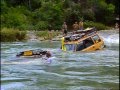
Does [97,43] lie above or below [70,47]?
above

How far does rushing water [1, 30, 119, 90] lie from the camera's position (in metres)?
16.0

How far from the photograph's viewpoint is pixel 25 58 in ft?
75.3

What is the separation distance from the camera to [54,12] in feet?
186

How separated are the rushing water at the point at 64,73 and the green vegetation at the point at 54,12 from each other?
2742 centimetres

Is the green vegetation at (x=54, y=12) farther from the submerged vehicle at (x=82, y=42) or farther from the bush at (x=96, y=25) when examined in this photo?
the submerged vehicle at (x=82, y=42)

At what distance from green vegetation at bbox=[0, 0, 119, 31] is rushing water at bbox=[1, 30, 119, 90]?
2742 centimetres

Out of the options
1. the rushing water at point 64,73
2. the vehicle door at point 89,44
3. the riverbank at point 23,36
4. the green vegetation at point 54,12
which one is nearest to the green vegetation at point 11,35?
the riverbank at point 23,36

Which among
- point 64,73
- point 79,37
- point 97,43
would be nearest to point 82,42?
point 79,37

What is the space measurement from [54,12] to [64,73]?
1484 inches

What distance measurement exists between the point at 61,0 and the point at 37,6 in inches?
181

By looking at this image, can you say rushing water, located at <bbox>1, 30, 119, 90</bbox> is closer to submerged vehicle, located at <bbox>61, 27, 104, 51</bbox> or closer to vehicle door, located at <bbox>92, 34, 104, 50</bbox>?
submerged vehicle, located at <bbox>61, 27, 104, 51</bbox>

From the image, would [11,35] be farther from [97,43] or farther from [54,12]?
[54,12]

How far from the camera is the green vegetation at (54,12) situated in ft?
178

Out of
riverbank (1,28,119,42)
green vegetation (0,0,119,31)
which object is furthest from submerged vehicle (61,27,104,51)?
green vegetation (0,0,119,31)
